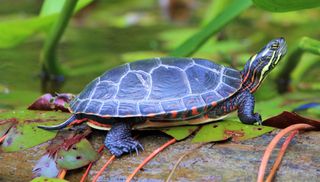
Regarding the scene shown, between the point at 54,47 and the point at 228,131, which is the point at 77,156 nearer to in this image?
the point at 228,131

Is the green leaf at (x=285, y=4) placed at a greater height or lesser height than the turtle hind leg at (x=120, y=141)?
greater

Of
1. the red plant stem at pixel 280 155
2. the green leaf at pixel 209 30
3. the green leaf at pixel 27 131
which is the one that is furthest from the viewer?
the green leaf at pixel 209 30

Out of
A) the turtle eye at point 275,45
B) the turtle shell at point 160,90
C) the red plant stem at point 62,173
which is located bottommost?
the red plant stem at point 62,173

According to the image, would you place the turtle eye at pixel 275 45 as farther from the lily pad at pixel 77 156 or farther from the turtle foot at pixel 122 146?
the lily pad at pixel 77 156

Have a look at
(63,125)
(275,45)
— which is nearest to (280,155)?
(275,45)

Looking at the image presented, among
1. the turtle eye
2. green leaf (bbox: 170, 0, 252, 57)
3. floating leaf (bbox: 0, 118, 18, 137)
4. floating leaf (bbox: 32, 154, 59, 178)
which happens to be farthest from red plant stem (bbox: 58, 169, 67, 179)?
green leaf (bbox: 170, 0, 252, 57)

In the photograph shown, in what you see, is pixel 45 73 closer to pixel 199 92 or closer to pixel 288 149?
pixel 199 92

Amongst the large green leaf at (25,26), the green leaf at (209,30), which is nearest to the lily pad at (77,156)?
the green leaf at (209,30)

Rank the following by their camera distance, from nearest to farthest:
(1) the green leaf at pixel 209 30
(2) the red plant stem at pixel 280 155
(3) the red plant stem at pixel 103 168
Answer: (2) the red plant stem at pixel 280 155 → (3) the red plant stem at pixel 103 168 → (1) the green leaf at pixel 209 30
